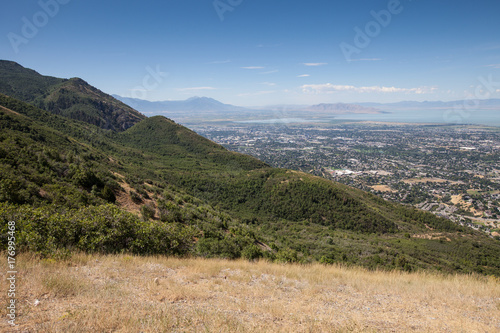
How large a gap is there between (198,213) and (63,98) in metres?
106

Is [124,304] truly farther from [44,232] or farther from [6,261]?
[44,232]

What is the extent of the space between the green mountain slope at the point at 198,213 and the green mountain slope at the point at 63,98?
43.7 meters

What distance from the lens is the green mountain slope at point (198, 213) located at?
8273mm

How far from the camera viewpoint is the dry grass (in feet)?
12.8

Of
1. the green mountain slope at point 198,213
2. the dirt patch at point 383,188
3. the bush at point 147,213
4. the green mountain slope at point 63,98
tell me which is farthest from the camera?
the green mountain slope at point 63,98

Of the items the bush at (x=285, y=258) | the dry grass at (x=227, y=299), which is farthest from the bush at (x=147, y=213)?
the bush at (x=285, y=258)

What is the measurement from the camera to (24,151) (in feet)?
51.7

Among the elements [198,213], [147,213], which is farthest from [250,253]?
[198,213]

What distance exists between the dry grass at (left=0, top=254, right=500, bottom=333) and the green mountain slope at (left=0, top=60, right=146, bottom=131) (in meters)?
99.2

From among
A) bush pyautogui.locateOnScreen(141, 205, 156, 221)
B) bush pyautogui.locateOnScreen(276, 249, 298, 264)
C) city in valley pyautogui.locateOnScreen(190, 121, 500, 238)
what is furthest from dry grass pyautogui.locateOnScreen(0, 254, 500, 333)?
city in valley pyautogui.locateOnScreen(190, 121, 500, 238)

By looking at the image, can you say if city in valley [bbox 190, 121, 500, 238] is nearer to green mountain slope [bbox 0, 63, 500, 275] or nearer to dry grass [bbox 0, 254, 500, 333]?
green mountain slope [bbox 0, 63, 500, 275]

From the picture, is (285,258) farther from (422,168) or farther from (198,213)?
(422,168)

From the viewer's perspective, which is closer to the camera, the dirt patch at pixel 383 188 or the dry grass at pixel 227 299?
the dry grass at pixel 227 299

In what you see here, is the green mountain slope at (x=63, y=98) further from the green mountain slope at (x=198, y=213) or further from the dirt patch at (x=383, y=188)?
the dirt patch at (x=383, y=188)
